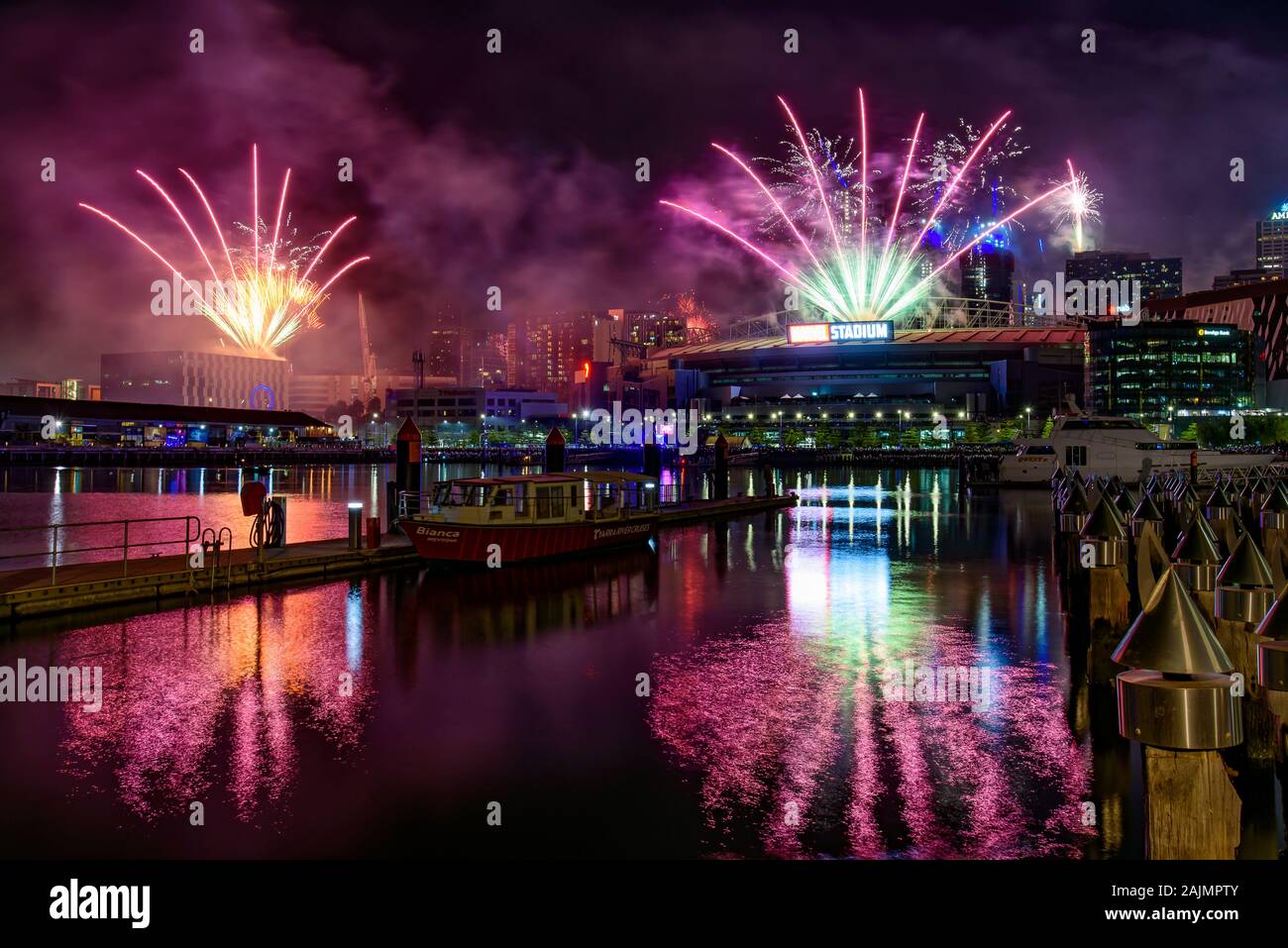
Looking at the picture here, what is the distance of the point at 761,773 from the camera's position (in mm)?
10836

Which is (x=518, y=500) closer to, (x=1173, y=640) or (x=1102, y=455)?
(x=1173, y=640)

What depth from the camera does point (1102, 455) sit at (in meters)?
72.6

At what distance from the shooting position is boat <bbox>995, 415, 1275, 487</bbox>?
7125cm

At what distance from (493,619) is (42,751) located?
9866 millimetres

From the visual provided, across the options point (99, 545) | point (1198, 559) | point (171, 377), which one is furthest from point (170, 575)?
point (171, 377)

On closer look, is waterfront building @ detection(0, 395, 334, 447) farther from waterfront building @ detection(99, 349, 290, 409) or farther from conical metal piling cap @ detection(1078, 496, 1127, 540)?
conical metal piling cap @ detection(1078, 496, 1127, 540)

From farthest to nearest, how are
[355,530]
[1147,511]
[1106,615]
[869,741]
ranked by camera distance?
[355,530] < [1147,511] < [1106,615] < [869,741]

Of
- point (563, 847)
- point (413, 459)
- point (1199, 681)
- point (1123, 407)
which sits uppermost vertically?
point (1123, 407)

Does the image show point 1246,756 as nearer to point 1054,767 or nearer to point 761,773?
point 1054,767

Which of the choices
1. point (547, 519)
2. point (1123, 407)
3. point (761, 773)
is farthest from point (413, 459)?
point (1123, 407)

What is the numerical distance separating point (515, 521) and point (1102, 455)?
58239 mm

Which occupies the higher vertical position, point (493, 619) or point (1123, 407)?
point (1123, 407)

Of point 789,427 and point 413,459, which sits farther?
point 789,427

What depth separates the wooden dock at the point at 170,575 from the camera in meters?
19.8
